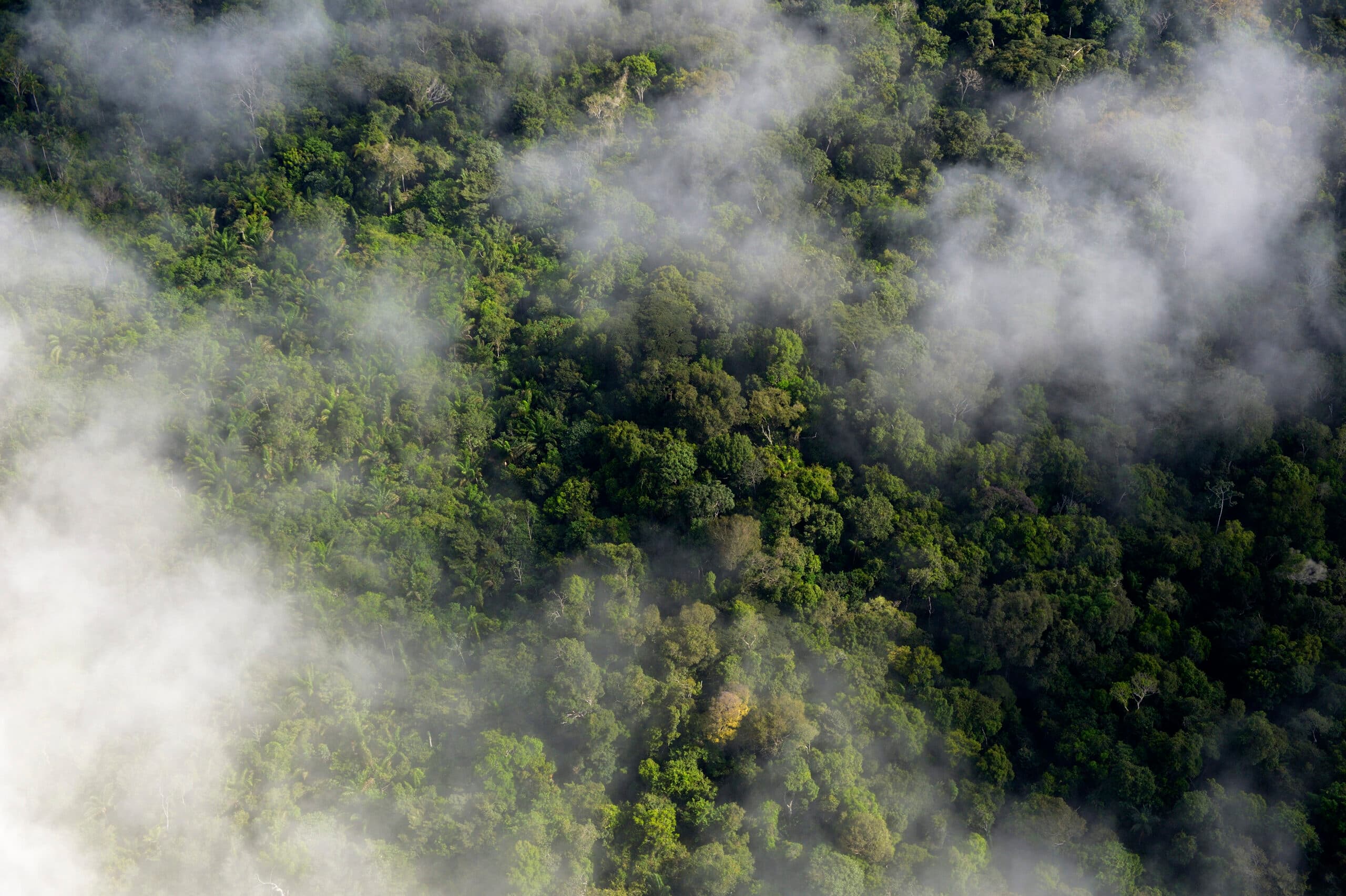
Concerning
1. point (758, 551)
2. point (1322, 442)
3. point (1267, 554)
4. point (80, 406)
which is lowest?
point (80, 406)

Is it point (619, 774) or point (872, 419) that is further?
point (872, 419)

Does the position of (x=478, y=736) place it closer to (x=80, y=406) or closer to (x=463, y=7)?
(x=80, y=406)

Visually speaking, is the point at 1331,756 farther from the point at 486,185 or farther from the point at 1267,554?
the point at 486,185

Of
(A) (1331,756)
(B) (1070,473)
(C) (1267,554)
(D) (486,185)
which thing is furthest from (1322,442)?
(D) (486,185)

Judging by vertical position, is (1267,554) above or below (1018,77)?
below

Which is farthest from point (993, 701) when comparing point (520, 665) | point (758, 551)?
point (520, 665)

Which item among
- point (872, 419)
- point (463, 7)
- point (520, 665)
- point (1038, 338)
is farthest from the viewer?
point (463, 7)

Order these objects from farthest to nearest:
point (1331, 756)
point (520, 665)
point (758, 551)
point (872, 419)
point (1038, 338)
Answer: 1. point (1038, 338)
2. point (872, 419)
3. point (758, 551)
4. point (520, 665)
5. point (1331, 756)
